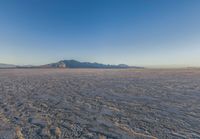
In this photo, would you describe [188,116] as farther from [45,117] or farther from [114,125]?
[45,117]

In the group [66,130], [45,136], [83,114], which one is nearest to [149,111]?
[83,114]

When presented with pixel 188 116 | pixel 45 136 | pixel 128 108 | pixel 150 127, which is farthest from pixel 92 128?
pixel 188 116

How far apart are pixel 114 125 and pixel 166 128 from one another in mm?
1328

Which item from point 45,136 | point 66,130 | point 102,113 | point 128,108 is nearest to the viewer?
point 45,136

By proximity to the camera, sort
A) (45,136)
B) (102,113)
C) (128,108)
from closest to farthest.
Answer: (45,136), (102,113), (128,108)

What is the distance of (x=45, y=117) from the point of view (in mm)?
5484

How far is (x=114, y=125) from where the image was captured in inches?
189

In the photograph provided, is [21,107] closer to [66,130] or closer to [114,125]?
[66,130]

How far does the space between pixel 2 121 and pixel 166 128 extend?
448 centimetres

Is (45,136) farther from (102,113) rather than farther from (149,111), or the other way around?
(149,111)

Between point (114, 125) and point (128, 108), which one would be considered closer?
point (114, 125)

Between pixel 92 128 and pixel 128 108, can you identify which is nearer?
pixel 92 128

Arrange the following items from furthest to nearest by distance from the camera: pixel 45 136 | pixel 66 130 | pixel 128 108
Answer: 1. pixel 128 108
2. pixel 66 130
3. pixel 45 136

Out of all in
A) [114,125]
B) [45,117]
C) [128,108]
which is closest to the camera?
[114,125]
